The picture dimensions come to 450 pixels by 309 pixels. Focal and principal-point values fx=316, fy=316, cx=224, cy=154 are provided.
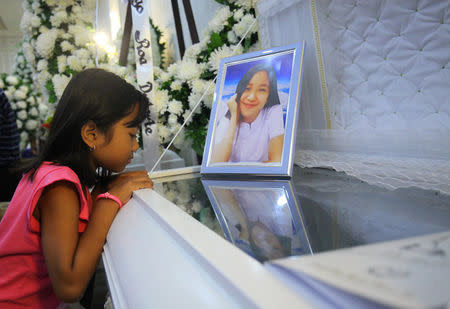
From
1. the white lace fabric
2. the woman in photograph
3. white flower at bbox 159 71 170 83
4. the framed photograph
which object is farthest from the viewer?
white flower at bbox 159 71 170 83

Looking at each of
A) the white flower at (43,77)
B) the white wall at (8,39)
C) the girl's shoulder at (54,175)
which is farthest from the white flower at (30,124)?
the white wall at (8,39)

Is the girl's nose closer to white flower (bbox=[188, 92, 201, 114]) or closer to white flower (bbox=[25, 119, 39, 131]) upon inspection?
white flower (bbox=[188, 92, 201, 114])

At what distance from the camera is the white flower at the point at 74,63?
6.61ft

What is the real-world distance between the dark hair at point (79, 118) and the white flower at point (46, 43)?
54.9 inches

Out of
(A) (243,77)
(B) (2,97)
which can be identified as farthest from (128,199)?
(B) (2,97)

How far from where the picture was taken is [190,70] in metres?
1.27

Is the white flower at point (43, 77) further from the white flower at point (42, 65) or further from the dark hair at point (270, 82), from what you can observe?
the dark hair at point (270, 82)

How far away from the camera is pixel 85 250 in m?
0.60

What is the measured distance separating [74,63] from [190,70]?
1137mm

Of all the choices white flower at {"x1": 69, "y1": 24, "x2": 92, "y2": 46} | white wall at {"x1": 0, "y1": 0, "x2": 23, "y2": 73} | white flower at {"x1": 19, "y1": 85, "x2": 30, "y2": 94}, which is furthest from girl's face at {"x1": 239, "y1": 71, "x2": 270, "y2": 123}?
white wall at {"x1": 0, "y1": 0, "x2": 23, "y2": 73}

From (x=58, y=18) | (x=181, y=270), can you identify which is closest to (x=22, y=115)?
(x=58, y=18)

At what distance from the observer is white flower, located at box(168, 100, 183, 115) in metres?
1.31

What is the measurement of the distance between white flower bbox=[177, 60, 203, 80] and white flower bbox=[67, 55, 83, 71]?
1069 millimetres

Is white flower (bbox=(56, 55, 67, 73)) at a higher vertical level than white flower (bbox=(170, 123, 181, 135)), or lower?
higher
